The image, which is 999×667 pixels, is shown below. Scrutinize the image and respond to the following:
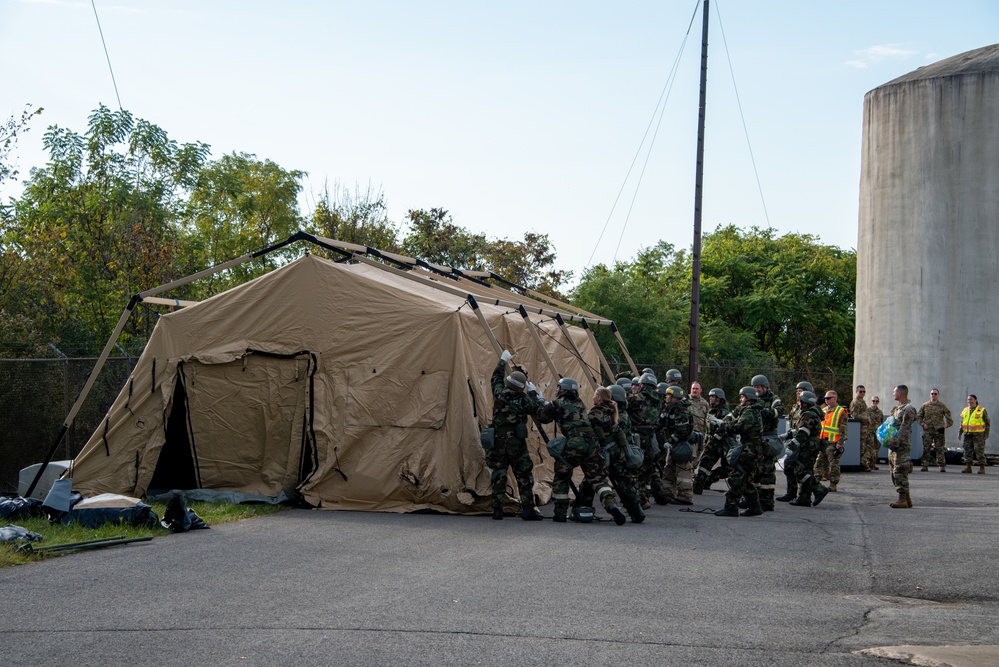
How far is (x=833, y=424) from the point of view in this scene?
17.3 meters

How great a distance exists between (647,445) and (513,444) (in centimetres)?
300

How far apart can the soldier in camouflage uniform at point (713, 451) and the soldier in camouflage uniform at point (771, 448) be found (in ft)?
Result: 2.53

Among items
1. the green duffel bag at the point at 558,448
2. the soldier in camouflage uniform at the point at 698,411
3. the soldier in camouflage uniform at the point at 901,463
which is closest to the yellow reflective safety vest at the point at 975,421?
the soldier in camouflage uniform at the point at 901,463

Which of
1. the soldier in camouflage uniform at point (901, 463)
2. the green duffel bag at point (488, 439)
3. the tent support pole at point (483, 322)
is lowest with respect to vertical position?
the soldier in camouflage uniform at point (901, 463)

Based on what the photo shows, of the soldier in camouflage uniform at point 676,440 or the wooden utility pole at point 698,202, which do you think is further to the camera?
the wooden utility pole at point 698,202

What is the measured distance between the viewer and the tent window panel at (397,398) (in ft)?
42.9

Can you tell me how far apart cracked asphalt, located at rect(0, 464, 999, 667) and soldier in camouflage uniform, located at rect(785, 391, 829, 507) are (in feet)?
8.77

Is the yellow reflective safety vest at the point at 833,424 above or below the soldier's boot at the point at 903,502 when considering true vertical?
above

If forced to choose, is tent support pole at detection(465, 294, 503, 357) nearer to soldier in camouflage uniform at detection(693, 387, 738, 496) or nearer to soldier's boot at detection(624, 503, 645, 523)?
soldier's boot at detection(624, 503, 645, 523)

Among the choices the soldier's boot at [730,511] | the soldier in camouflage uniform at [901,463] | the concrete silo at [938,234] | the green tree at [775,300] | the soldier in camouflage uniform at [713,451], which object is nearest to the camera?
the soldier's boot at [730,511]

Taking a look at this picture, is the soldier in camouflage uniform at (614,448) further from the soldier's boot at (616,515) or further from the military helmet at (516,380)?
the military helmet at (516,380)

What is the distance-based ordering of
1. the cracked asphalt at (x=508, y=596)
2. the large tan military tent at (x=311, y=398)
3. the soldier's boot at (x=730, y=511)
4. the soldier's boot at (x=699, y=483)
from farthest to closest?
1. the soldier's boot at (x=699, y=483)
2. the soldier's boot at (x=730, y=511)
3. the large tan military tent at (x=311, y=398)
4. the cracked asphalt at (x=508, y=596)

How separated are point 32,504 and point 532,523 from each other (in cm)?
568

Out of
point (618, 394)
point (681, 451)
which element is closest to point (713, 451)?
point (681, 451)
